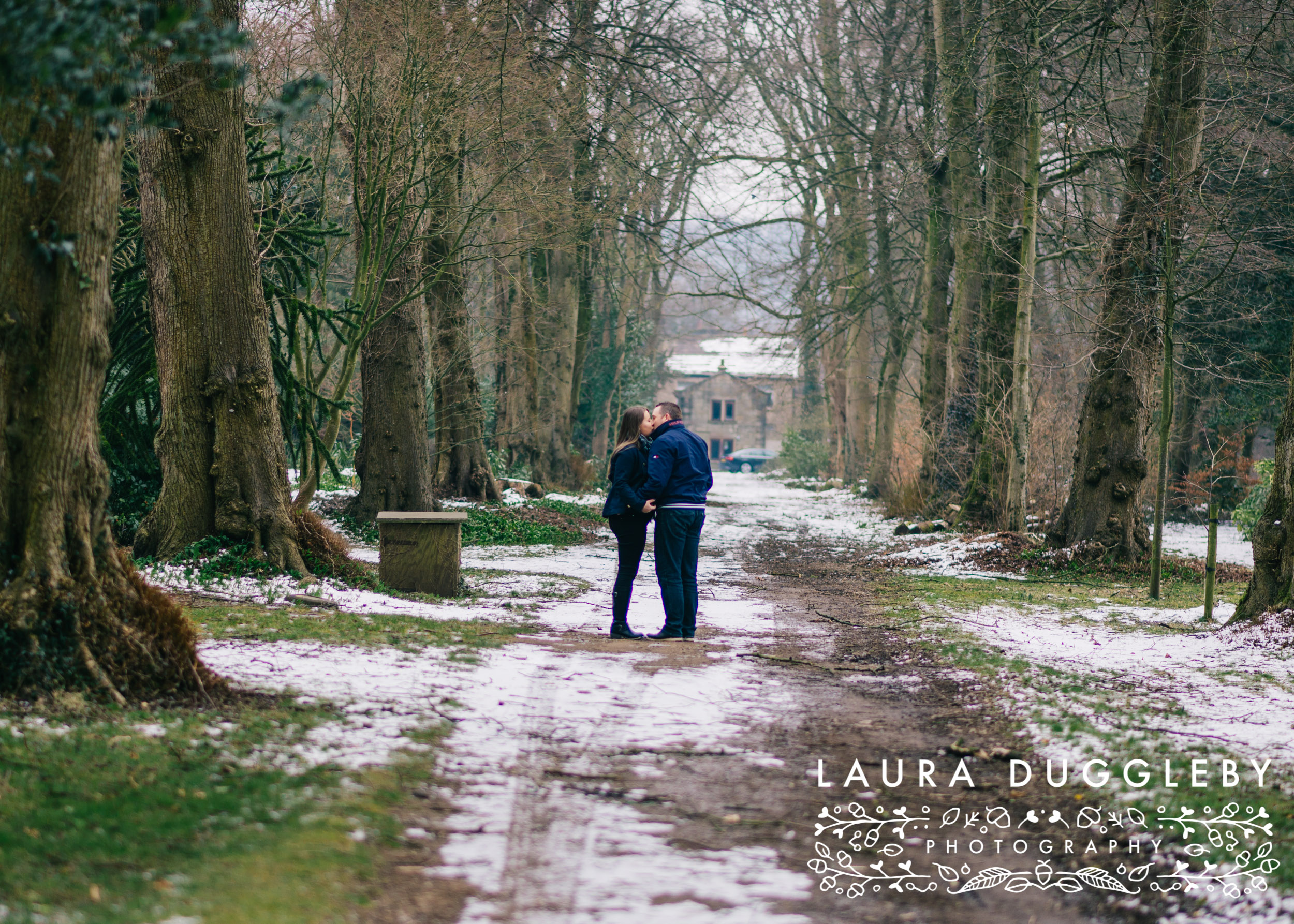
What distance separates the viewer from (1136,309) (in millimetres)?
13203

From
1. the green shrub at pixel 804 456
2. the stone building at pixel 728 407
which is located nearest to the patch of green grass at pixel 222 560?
the green shrub at pixel 804 456

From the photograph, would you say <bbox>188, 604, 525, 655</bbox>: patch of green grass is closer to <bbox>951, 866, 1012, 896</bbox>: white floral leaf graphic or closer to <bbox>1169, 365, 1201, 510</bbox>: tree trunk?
<bbox>951, 866, 1012, 896</bbox>: white floral leaf graphic

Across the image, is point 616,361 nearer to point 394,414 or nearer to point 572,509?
point 572,509

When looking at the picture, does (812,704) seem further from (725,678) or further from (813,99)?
(813,99)

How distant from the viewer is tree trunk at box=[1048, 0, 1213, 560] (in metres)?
12.3

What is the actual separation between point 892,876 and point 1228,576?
1214 cm

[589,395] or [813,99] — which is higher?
[813,99]

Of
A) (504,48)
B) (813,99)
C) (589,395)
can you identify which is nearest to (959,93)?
(813,99)

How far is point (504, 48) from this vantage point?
1321 centimetres

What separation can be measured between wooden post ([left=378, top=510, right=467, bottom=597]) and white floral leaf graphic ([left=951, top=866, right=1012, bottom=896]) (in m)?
7.03

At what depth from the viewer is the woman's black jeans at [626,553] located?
28.4 ft

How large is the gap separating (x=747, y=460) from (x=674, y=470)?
76235 mm

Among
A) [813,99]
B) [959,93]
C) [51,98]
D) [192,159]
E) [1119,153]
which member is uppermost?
[813,99]

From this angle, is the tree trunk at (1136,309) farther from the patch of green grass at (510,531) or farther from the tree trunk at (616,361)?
the tree trunk at (616,361)
